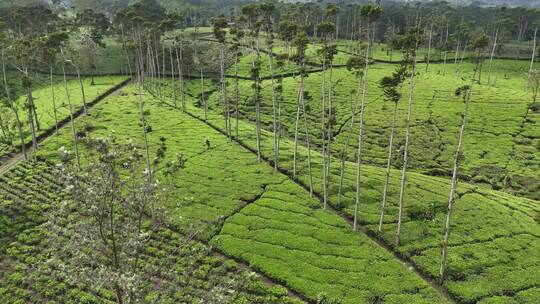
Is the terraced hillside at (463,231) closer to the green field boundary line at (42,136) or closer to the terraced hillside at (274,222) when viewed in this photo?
the terraced hillside at (274,222)

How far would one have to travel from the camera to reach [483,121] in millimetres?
96062

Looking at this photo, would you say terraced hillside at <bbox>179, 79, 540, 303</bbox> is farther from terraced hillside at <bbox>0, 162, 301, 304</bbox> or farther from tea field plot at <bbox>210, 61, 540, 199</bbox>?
tea field plot at <bbox>210, 61, 540, 199</bbox>

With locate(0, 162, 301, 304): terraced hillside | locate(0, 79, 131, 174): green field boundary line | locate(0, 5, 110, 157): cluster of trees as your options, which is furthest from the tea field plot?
locate(0, 5, 110, 157): cluster of trees

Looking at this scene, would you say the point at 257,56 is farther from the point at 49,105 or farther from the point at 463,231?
the point at 463,231

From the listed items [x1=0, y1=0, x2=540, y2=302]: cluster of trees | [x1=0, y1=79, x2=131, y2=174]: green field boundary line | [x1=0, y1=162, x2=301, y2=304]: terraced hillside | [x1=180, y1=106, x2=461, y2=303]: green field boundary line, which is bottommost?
[x1=180, y1=106, x2=461, y2=303]: green field boundary line

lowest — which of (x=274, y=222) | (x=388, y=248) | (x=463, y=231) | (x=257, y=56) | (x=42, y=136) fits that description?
(x=388, y=248)

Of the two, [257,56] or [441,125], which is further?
[257,56]

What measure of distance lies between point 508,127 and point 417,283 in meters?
66.0

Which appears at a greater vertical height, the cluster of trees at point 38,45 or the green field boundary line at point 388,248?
the cluster of trees at point 38,45

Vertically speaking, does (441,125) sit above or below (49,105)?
below

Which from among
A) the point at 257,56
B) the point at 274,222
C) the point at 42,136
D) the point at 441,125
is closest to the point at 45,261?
the point at 274,222

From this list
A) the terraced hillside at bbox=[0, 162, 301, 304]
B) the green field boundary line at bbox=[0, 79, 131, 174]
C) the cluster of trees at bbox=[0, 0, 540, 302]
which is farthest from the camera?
the green field boundary line at bbox=[0, 79, 131, 174]

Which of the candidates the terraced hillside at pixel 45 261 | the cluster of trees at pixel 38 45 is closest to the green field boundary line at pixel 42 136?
the cluster of trees at pixel 38 45

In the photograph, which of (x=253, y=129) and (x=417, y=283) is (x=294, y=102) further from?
(x=417, y=283)
